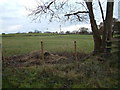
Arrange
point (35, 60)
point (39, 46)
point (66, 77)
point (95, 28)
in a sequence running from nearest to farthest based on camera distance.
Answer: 1. point (66, 77)
2. point (35, 60)
3. point (95, 28)
4. point (39, 46)

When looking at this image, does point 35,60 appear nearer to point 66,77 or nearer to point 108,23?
point 108,23

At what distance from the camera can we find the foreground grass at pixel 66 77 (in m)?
7.04

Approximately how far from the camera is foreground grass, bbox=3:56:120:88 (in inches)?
277

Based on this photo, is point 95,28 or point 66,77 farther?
point 95,28

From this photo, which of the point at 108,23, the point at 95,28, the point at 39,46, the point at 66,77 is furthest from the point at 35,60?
the point at 39,46

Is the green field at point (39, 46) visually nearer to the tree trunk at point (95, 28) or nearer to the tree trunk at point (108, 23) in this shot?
the tree trunk at point (95, 28)

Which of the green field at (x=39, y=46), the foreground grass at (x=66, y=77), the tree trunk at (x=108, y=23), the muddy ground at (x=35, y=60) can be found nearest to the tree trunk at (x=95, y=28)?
the tree trunk at (x=108, y=23)

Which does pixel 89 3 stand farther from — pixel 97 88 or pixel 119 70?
pixel 97 88

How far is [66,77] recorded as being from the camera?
297 inches

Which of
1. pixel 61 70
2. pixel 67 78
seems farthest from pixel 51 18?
pixel 67 78

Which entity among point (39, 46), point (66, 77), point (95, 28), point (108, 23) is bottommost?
point (39, 46)

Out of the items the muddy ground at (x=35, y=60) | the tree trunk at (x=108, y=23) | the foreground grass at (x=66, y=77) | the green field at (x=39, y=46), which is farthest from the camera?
the green field at (x=39, y=46)

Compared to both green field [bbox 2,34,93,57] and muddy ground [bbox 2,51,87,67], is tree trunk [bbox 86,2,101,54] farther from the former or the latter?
green field [bbox 2,34,93,57]

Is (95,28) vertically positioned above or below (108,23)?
below
